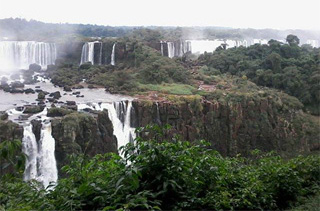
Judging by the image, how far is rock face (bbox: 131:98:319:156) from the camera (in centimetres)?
1817

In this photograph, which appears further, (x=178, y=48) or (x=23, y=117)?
(x=178, y=48)

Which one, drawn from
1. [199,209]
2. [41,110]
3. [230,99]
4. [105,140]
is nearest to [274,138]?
[230,99]

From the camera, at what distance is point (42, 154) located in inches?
541

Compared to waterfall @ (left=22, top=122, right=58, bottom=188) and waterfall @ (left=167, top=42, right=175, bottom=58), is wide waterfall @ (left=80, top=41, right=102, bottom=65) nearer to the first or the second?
waterfall @ (left=167, top=42, right=175, bottom=58)

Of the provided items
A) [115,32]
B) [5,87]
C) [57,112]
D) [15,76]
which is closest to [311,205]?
[57,112]

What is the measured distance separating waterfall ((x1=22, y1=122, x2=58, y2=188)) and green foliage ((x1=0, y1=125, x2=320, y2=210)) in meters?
9.11

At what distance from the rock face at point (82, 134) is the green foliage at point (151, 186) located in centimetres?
943

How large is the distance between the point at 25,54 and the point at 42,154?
17685 millimetres

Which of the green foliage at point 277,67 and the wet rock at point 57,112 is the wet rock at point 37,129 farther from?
the green foliage at point 277,67

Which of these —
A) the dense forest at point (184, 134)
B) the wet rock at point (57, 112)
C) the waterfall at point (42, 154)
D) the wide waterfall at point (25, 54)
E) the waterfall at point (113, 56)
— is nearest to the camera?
the dense forest at point (184, 134)

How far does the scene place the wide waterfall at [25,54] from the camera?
2814cm

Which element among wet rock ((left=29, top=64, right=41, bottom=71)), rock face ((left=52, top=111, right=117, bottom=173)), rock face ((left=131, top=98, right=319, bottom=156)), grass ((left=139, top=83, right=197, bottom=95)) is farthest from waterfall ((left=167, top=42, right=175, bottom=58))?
rock face ((left=52, top=111, right=117, bottom=173))

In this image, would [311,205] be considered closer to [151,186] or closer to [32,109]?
[151,186]

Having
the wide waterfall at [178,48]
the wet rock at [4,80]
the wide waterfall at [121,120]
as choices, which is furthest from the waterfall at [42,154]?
the wide waterfall at [178,48]
